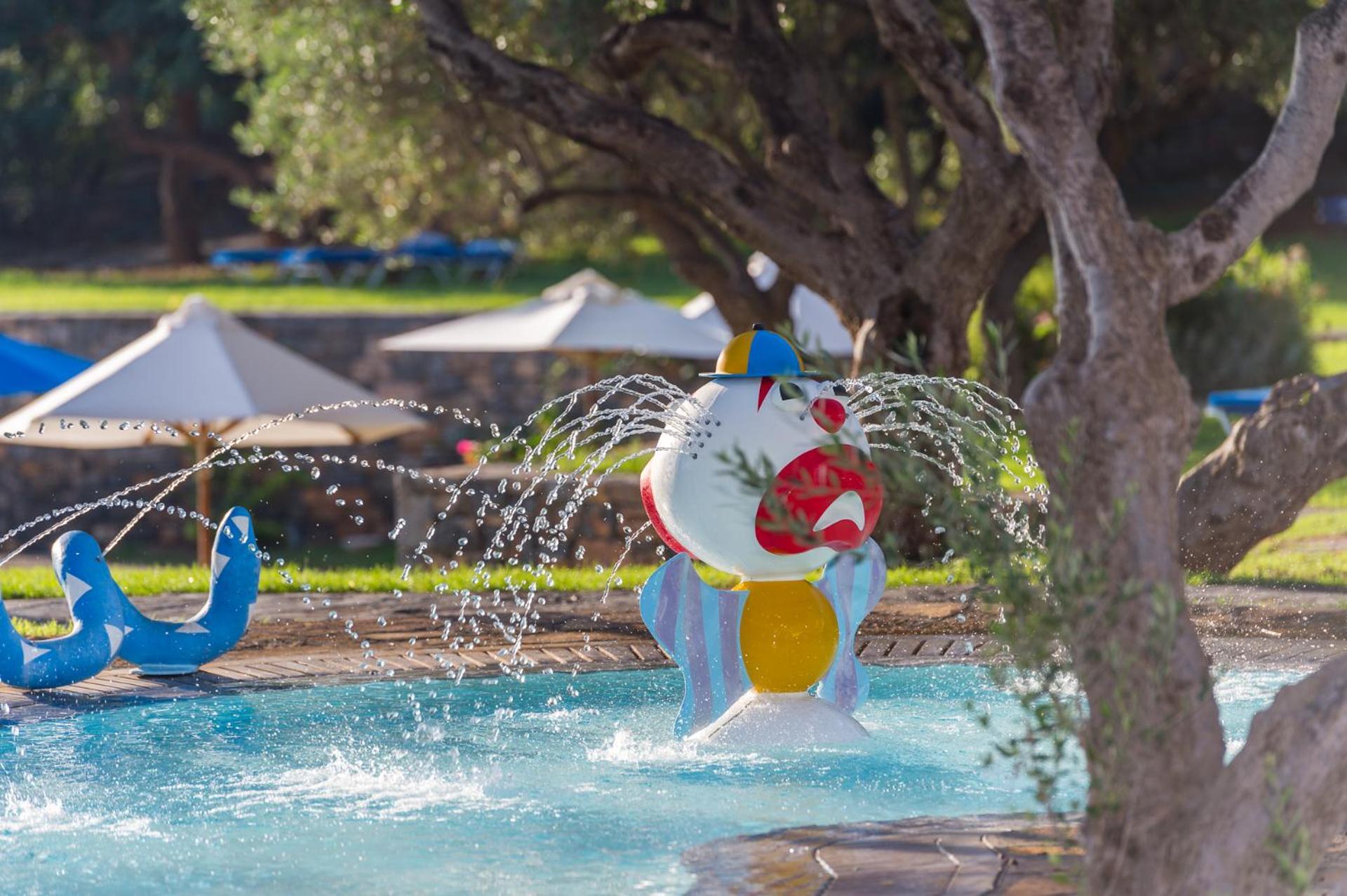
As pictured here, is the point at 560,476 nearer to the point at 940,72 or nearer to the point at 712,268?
the point at 940,72

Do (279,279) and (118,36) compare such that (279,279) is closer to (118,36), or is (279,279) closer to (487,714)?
(118,36)

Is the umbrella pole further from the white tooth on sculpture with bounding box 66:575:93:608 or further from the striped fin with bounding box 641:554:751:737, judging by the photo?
the striped fin with bounding box 641:554:751:737

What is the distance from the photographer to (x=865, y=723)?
7.09 metres

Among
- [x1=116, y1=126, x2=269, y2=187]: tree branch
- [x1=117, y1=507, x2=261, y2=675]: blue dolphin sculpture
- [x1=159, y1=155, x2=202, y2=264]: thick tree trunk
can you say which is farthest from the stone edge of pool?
[x1=159, y1=155, x2=202, y2=264]: thick tree trunk

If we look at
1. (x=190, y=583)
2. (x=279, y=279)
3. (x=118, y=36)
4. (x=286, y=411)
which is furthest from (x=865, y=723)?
(x=118, y=36)

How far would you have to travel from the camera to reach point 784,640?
Result: 6.69m

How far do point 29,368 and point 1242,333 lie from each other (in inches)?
561

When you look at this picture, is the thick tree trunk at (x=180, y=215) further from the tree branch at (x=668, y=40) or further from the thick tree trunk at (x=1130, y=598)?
the thick tree trunk at (x=1130, y=598)

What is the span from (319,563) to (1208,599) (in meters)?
12.6

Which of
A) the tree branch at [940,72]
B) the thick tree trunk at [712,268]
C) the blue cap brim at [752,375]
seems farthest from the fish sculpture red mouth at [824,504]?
the thick tree trunk at [712,268]

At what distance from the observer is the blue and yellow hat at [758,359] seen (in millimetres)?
6750

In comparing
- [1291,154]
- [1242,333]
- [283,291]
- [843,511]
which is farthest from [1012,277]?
[283,291]

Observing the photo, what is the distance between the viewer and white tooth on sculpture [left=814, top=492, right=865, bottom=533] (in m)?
6.56

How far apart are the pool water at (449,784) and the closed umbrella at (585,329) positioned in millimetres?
10558
